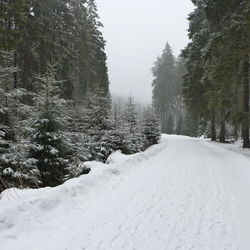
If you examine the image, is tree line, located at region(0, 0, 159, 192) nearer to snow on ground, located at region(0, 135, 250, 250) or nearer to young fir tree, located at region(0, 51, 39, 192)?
young fir tree, located at region(0, 51, 39, 192)

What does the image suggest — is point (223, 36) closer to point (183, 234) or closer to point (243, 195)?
point (243, 195)

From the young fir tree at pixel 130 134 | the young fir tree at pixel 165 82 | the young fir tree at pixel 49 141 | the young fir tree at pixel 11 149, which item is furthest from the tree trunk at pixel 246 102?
the young fir tree at pixel 165 82

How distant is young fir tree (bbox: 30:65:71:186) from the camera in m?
7.45

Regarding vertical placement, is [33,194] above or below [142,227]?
above

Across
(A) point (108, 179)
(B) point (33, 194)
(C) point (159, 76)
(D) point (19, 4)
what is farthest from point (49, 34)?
(C) point (159, 76)

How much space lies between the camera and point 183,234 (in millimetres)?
3938

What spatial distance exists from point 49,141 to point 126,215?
3915mm

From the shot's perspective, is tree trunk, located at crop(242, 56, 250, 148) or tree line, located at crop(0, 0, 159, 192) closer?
tree line, located at crop(0, 0, 159, 192)

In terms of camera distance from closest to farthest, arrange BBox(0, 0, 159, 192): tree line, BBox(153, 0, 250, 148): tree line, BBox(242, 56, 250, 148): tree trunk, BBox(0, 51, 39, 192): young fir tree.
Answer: BBox(0, 51, 39, 192): young fir tree < BBox(0, 0, 159, 192): tree line < BBox(153, 0, 250, 148): tree line < BBox(242, 56, 250, 148): tree trunk

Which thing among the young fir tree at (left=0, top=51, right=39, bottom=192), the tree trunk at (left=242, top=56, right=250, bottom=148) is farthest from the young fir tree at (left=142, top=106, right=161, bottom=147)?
the young fir tree at (left=0, top=51, right=39, bottom=192)

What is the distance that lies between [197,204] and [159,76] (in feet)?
181

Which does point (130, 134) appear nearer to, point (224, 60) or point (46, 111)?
point (224, 60)

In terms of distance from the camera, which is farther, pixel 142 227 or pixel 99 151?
pixel 99 151

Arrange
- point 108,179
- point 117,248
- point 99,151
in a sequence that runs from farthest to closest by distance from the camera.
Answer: point 99,151 → point 108,179 → point 117,248
